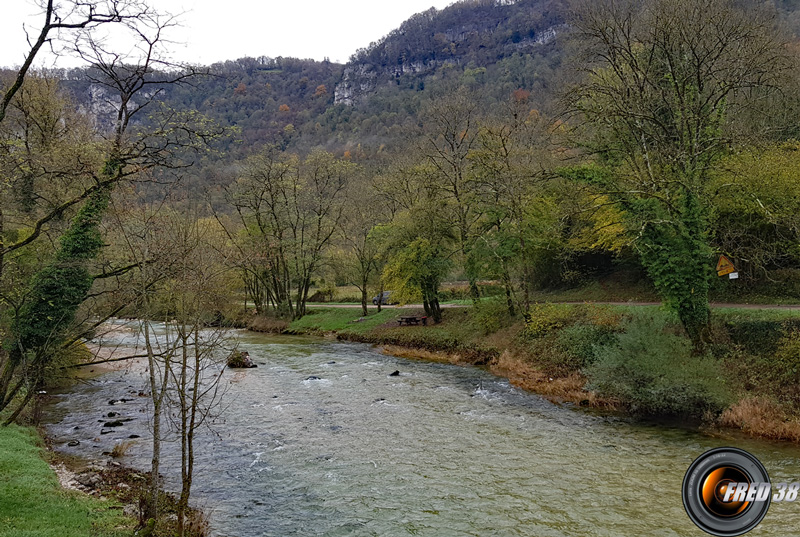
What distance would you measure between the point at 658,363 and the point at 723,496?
27.0 feet

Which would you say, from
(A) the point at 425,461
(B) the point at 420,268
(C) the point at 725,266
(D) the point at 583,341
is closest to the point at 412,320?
(B) the point at 420,268

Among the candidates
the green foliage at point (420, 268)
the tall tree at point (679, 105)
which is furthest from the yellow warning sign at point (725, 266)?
the green foliage at point (420, 268)

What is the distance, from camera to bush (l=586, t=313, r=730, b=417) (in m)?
14.3

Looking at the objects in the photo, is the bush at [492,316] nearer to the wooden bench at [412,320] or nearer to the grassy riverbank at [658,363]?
the grassy riverbank at [658,363]

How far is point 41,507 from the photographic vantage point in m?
7.89

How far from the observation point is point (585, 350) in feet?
65.5

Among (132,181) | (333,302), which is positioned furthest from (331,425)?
(333,302)

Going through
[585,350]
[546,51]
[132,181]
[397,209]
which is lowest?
[585,350]

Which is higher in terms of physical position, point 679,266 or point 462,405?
point 679,266

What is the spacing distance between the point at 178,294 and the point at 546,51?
419 ft

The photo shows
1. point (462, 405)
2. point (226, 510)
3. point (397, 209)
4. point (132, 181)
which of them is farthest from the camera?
point (397, 209)

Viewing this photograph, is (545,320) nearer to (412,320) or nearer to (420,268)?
(420,268)

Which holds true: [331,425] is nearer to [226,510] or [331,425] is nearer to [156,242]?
[226,510]

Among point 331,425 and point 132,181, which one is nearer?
point 132,181
